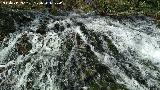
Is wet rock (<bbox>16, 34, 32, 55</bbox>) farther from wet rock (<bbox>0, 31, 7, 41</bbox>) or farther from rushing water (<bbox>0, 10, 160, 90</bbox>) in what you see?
wet rock (<bbox>0, 31, 7, 41</bbox>)

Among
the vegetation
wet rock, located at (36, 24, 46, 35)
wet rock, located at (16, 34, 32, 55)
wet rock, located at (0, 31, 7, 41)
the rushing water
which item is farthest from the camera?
the vegetation

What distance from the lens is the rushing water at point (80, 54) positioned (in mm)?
7793

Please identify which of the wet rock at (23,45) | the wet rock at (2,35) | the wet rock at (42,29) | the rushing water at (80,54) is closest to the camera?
the rushing water at (80,54)

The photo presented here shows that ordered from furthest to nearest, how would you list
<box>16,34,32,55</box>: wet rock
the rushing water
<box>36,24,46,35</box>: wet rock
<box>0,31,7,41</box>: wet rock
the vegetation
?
the vegetation
<box>36,24,46,35</box>: wet rock
<box>0,31,7,41</box>: wet rock
<box>16,34,32,55</box>: wet rock
the rushing water

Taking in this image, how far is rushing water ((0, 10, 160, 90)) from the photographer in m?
7.79

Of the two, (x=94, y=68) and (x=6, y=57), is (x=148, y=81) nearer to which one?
(x=94, y=68)

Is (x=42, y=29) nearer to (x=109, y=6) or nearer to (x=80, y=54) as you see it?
(x=80, y=54)

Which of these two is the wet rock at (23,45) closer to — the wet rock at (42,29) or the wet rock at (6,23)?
the wet rock at (42,29)

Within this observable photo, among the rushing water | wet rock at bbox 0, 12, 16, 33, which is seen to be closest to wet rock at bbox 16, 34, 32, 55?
the rushing water

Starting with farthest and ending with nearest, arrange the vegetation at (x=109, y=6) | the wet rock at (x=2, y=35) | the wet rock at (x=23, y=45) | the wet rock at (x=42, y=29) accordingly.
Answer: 1. the vegetation at (x=109, y=6)
2. the wet rock at (x=42, y=29)
3. the wet rock at (x=2, y=35)
4. the wet rock at (x=23, y=45)

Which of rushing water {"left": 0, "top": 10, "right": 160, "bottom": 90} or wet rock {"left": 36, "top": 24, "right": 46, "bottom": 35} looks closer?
rushing water {"left": 0, "top": 10, "right": 160, "bottom": 90}

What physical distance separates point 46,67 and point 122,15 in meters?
3.66

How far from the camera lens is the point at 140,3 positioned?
36.5 feet

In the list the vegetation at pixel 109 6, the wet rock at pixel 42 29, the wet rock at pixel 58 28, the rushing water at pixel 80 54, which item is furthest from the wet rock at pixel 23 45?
the vegetation at pixel 109 6
